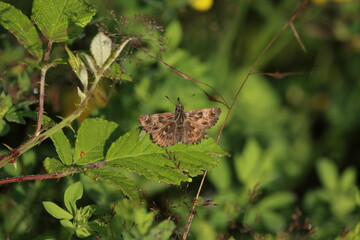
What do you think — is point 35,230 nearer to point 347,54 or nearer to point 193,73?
point 193,73

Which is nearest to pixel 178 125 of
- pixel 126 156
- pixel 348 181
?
pixel 126 156

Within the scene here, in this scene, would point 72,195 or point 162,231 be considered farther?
point 72,195

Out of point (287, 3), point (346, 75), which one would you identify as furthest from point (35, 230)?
point (346, 75)

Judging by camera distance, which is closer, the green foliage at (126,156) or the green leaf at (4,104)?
the green foliage at (126,156)

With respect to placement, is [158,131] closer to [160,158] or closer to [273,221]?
[160,158]

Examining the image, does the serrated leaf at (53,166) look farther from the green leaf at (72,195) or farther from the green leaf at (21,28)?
the green leaf at (21,28)

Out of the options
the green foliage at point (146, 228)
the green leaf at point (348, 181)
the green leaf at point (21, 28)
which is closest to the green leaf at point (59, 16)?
the green leaf at point (21, 28)
